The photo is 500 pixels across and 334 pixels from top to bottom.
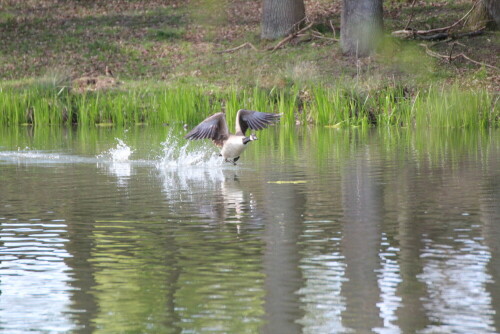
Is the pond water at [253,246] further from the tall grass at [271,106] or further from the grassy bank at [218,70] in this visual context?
the tall grass at [271,106]

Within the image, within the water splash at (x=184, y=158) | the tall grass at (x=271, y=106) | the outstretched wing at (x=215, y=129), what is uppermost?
the tall grass at (x=271, y=106)

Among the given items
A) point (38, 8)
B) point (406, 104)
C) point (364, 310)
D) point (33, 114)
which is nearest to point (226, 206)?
point (364, 310)

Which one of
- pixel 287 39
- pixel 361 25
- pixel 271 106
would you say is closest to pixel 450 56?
pixel 361 25

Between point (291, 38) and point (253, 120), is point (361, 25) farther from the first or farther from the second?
point (253, 120)

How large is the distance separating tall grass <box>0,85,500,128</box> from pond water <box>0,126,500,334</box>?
6.13 m

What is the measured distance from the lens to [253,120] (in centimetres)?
1470

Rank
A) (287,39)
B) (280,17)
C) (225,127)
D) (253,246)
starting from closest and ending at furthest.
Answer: (253,246)
(225,127)
(287,39)
(280,17)

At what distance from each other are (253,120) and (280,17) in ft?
59.9

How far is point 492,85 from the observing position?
83.7 ft

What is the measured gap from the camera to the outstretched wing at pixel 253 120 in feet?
47.6

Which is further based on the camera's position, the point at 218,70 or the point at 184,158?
the point at 218,70

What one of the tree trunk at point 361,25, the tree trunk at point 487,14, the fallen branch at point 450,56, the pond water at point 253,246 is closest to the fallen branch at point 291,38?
the tree trunk at point 361,25

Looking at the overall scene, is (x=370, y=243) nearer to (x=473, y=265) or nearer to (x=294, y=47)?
(x=473, y=265)

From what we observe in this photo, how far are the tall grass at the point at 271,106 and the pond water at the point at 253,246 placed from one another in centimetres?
613
